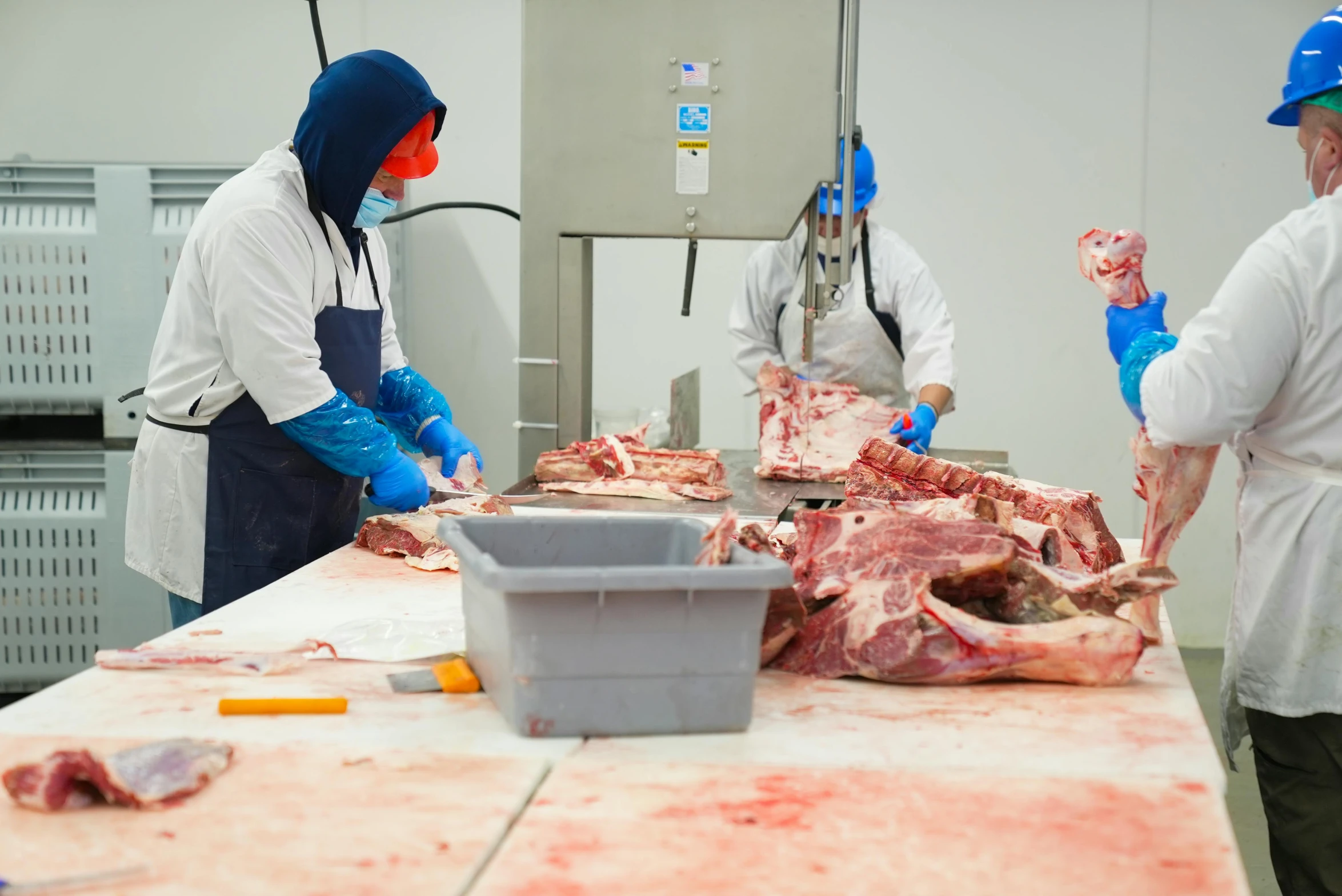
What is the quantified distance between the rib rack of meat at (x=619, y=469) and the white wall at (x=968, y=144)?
2.48 metres

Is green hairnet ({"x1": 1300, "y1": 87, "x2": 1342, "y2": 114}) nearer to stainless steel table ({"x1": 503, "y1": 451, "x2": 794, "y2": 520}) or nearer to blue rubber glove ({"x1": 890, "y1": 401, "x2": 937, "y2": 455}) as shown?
stainless steel table ({"x1": 503, "y1": 451, "x2": 794, "y2": 520})

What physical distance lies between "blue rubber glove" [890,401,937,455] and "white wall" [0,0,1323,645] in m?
1.95

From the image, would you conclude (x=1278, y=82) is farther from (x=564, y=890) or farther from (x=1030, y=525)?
(x=564, y=890)

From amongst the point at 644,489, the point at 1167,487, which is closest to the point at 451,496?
the point at 644,489

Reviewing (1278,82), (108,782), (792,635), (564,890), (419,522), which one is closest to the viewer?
(564,890)

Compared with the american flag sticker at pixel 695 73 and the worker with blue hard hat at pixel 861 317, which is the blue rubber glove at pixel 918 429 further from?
the american flag sticker at pixel 695 73

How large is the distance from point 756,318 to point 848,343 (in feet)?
1.30

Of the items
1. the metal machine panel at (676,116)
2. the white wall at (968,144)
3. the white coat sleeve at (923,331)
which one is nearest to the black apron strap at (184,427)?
the metal machine panel at (676,116)

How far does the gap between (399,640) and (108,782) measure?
0.69 metres

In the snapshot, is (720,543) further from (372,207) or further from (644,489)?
(644,489)

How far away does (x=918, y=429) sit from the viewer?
425cm

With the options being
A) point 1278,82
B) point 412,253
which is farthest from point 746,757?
point 1278,82

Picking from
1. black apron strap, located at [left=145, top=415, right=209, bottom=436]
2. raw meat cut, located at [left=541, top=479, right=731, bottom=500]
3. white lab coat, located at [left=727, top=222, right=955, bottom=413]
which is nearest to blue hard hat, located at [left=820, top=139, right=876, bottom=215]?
white lab coat, located at [left=727, top=222, right=955, bottom=413]

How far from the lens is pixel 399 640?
2006mm
